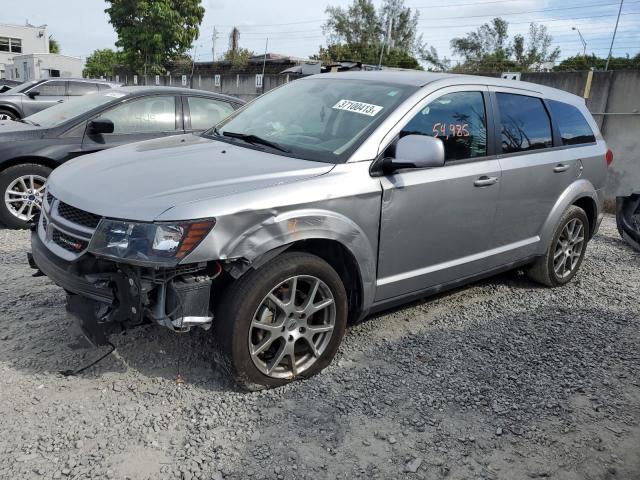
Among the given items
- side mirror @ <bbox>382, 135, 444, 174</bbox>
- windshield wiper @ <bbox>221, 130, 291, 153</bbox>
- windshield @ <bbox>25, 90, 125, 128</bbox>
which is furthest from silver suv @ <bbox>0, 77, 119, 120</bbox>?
side mirror @ <bbox>382, 135, 444, 174</bbox>

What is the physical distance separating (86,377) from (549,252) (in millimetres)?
3799

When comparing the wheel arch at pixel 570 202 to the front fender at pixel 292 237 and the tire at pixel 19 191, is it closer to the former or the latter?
the front fender at pixel 292 237

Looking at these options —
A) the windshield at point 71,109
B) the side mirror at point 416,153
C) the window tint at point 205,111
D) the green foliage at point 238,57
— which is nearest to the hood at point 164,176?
the side mirror at point 416,153

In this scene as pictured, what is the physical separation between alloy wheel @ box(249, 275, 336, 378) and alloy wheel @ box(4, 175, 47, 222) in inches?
155

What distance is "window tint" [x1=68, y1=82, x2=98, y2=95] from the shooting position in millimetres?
13609

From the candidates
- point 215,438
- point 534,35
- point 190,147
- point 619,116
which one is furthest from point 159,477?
point 534,35

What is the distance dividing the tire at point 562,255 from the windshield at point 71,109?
15.5ft

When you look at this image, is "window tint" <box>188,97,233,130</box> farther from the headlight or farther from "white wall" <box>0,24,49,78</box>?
"white wall" <box>0,24,49,78</box>

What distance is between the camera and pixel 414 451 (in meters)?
2.77

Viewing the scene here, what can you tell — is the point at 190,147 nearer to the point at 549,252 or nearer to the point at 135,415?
the point at 135,415

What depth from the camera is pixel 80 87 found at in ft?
45.2

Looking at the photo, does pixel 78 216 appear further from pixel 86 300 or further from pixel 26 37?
pixel 26 37

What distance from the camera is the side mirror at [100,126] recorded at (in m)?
5.72

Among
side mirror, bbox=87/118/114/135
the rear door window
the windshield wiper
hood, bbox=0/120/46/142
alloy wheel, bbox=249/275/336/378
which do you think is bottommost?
alloy wheel, bbox=249/275/336/378
